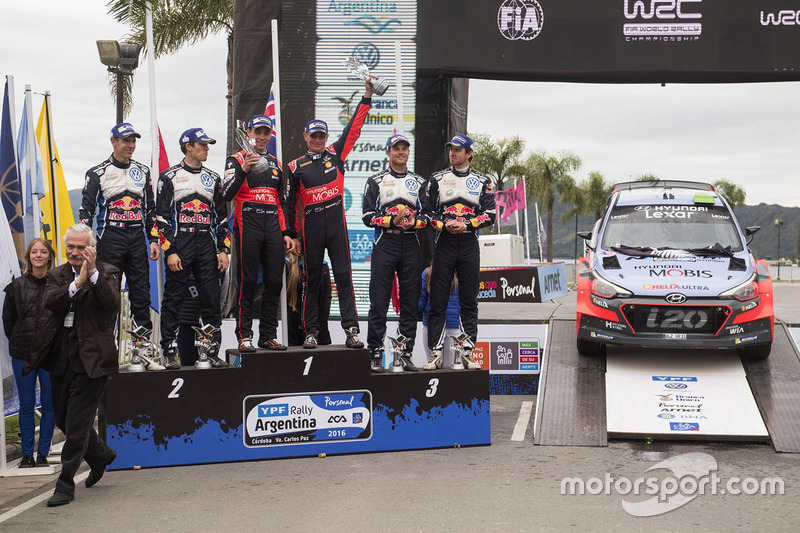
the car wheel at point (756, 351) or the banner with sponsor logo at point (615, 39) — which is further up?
the banner with sponsor logo at point (615, 39)

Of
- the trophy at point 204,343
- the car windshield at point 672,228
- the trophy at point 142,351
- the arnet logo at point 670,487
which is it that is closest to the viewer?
the arnet logo at point 670,487

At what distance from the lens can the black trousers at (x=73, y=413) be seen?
6.47m

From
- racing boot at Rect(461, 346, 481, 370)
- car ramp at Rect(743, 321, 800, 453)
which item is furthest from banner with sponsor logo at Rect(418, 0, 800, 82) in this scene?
racing boot at Rect(461, 346, 481, 370)

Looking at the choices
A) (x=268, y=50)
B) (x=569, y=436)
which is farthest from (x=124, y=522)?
(x=268, y=50)

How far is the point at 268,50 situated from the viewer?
1308 cm

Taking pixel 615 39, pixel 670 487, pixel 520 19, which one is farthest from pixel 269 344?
pixel 615 39

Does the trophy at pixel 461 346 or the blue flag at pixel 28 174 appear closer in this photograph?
the trophy at pixel 461 346

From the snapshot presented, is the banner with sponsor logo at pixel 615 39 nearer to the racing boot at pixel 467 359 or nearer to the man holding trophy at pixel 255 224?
the man holding trophy at pixel 255 224

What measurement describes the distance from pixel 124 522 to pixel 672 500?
3.80 m

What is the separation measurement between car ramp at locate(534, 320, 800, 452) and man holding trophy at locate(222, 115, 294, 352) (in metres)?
2.93

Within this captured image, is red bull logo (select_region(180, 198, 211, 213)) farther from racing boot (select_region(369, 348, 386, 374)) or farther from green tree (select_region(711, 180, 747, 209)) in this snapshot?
green tree (select_region(711, 180, 747, 209))

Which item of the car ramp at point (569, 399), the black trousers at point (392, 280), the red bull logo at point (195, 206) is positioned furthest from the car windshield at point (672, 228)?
the red bull logo at point (195, 206)

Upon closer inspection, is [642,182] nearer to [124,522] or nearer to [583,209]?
[124,522]

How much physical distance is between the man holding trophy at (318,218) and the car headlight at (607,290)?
2.69m
